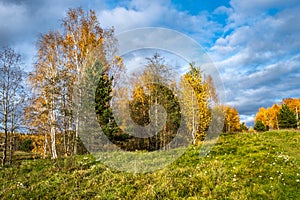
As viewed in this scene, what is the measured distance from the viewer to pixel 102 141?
1855cm

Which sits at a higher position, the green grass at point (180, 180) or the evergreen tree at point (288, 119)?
the evergreen tree at point (288, 119)

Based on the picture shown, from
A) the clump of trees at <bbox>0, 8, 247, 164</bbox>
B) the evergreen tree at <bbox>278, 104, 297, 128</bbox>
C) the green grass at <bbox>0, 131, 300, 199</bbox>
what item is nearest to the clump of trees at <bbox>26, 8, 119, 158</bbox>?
the clump of trees at <bbox>0, 8, 247, 164</bbox>

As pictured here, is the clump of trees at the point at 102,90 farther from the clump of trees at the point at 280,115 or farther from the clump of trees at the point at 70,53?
the clump of trees at the point at 280,115

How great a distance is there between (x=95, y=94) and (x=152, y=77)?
5159 mm

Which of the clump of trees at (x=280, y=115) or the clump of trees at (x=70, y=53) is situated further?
the clump of trees at (x=280, y=115)

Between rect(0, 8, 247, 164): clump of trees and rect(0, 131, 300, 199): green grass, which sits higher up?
rect(0, 8, 247, 164): clump of trees

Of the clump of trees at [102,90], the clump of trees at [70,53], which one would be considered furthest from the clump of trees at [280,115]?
the clump of trees at [70,53]

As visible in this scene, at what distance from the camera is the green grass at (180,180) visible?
7.38 meters

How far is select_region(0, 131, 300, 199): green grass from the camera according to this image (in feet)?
24.2

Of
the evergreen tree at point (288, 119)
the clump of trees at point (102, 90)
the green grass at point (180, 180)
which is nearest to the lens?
the green grass at point (180, 180)

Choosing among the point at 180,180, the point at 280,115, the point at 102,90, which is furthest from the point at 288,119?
the point at 180,180

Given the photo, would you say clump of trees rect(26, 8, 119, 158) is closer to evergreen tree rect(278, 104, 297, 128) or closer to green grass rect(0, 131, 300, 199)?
green grass rect(0, 131, 300, 199)

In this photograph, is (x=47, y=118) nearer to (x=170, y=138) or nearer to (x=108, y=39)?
(x=108, y=39)

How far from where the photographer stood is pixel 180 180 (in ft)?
27.7
